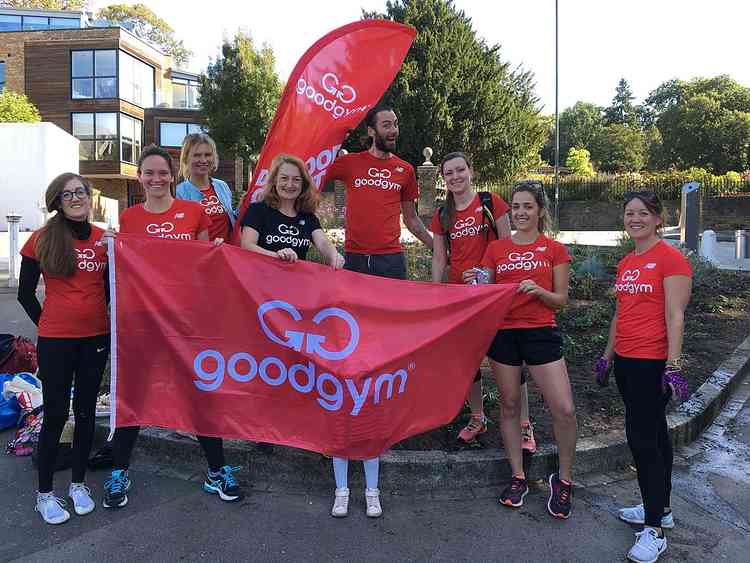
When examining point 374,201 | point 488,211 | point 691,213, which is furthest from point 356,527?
point 691,213

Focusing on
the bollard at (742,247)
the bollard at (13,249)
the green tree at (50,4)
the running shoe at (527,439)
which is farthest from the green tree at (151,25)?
the running shoe at (527,439)

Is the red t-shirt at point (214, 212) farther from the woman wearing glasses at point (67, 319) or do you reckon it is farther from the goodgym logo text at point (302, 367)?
the goodgym logo text at point (302, 367)

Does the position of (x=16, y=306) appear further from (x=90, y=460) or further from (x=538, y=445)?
(x=538, y=445)

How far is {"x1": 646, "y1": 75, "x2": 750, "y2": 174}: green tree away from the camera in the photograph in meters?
52.1

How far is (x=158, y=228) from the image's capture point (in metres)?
3.95

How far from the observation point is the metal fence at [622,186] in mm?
34438

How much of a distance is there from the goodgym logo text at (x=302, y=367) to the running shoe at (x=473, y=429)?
90 cm

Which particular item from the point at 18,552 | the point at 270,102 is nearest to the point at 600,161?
the point at 270,102

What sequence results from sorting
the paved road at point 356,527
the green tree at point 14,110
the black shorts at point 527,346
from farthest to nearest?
the green tree at point 14,110, the black shorts at point 527,346, the paved road at point 356,527

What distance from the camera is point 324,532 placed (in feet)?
11.2

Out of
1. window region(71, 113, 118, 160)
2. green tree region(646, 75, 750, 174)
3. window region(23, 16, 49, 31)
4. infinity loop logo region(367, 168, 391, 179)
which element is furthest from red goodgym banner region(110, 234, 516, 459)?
green tree region(646, 75, 750, 174)

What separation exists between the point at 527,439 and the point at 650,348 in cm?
126

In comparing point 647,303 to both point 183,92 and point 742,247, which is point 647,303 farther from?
point 183,92

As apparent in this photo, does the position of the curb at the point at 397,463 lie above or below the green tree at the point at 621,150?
below
